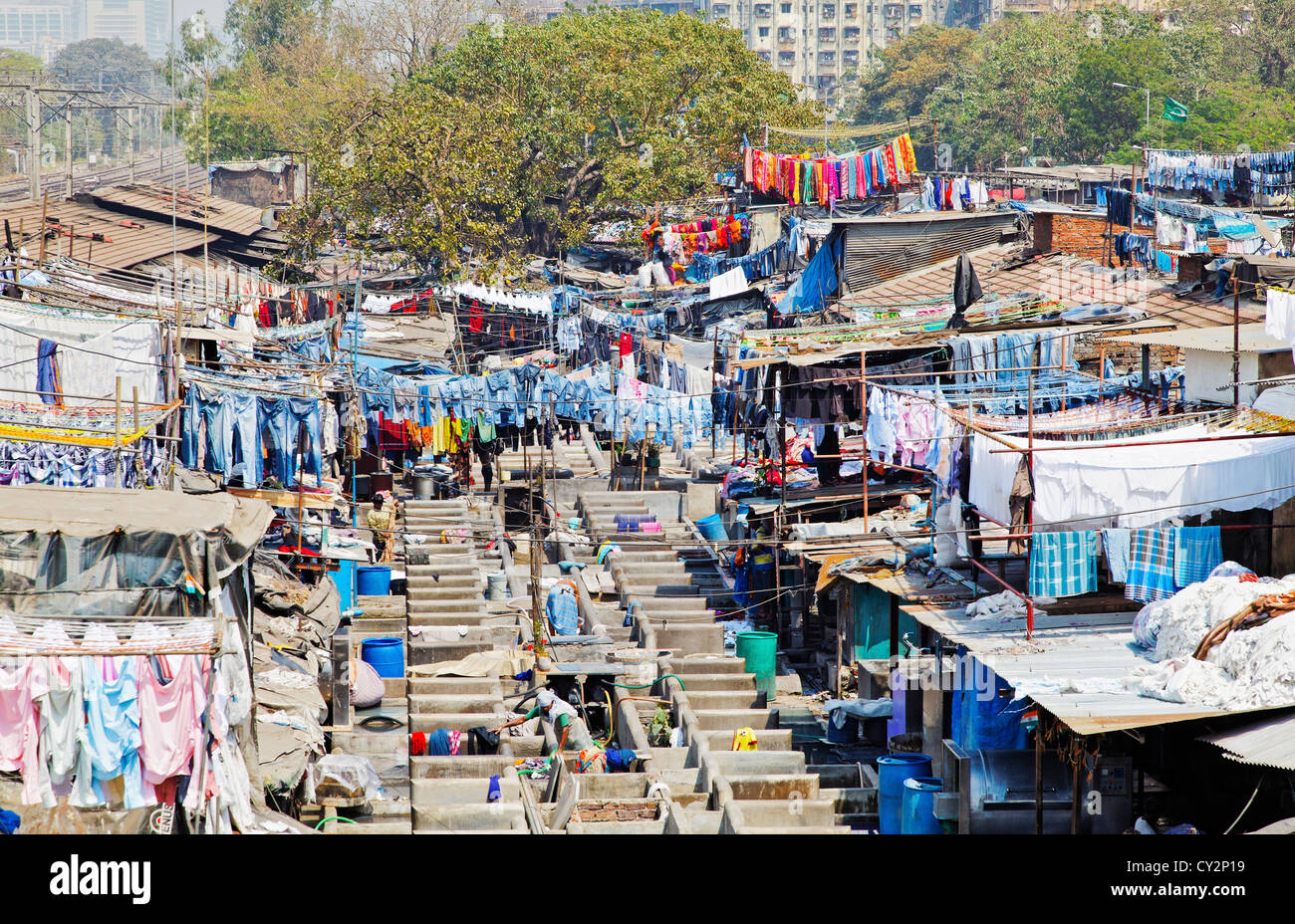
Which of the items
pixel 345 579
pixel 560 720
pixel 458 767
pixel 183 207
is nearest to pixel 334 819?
pixel 458 767

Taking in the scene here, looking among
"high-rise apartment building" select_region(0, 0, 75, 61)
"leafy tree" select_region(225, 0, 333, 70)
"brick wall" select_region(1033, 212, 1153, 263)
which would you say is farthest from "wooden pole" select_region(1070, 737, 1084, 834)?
"high-rise apartment building" select_region(0, 0, 75, 61)

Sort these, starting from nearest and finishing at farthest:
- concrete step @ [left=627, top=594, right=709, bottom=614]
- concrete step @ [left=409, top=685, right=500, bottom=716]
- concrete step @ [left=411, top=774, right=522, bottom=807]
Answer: concrete step @ [left=411, top=774, right=522, bottom=807] < concrete step @ [left=409, top=685, right=500, bottom=716] < concrete step @ [left=627, top=594, right=709, bottom=614]

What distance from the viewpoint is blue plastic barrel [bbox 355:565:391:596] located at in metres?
23.5

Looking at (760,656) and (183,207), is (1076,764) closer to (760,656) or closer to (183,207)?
(760,656)

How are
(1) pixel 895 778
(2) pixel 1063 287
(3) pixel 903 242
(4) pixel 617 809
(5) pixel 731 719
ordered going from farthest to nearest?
(3) pixel 903 242 → (2) pixel 1063 287 → (5) pixel 731 719 → (1) pixel 895 778 → (4) pixel 617 809

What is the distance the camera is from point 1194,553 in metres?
14.5

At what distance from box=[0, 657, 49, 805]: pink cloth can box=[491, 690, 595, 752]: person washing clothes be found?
8159 mm

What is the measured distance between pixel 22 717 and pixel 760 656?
12.8m

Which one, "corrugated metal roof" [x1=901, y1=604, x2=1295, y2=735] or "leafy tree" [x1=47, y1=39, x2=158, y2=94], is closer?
"corrugated metal roof" [x1=901, y1=604, x2=1295, y2=735]

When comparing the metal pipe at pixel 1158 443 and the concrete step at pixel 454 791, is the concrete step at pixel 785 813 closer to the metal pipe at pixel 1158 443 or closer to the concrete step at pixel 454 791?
the concrete step at pixel 454 791

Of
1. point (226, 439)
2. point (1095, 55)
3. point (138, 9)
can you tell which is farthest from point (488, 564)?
point (138, 9)

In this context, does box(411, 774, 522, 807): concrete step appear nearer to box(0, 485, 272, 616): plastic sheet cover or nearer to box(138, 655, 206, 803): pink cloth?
box(138, 655, 206, 803): pink cloth

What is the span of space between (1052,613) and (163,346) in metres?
11.2

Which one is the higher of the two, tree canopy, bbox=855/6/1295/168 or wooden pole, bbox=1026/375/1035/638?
tree canopy, bbox=855/6/1295/168
